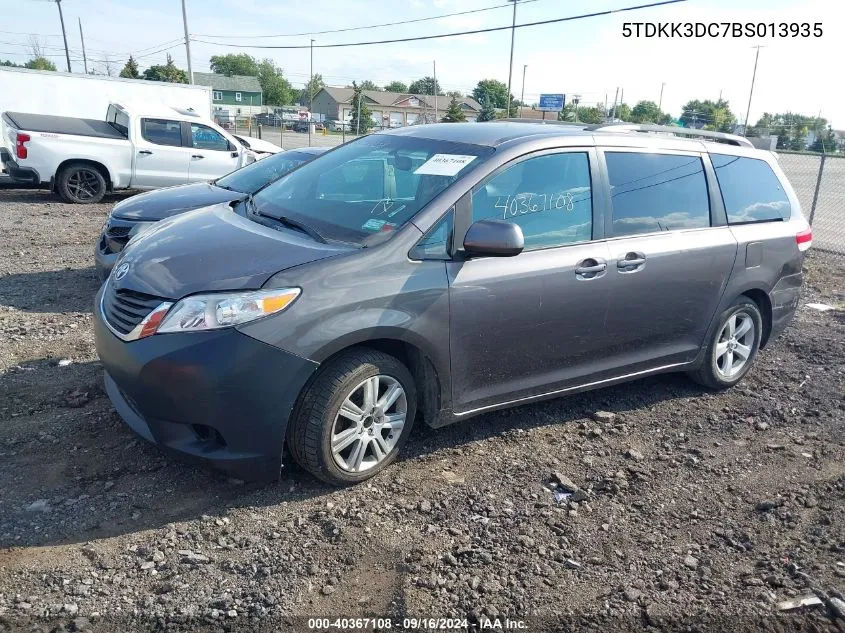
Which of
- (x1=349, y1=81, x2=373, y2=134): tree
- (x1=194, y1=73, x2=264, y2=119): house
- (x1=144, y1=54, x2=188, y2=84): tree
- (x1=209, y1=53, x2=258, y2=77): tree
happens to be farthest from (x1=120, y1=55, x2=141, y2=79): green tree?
(x1=209, y1=53, x2=258, y2=77): tree

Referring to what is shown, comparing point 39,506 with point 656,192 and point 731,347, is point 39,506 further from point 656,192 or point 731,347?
point 731,347

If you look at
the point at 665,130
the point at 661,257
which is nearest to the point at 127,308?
the point at 661,257

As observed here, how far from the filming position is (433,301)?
3516 millimetres

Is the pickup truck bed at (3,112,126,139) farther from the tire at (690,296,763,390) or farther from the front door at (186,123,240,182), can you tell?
the tire at (690,296,763,390)

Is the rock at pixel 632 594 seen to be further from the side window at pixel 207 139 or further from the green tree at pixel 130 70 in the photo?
the green tree at pixel 130 70

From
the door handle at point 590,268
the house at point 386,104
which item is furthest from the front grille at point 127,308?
the house at point 386,104

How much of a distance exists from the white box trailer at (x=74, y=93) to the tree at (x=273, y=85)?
277ft

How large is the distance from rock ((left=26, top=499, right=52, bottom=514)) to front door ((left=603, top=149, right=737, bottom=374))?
3164mm

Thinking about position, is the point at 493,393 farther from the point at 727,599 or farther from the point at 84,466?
the point at 84,466

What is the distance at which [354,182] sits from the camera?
4.23 metres

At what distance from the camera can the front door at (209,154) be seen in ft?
42.3

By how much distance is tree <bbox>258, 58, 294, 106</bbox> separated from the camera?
4119 inches

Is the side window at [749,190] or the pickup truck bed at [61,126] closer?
the side window at [749,190]

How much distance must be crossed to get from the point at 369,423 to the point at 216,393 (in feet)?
2.66
